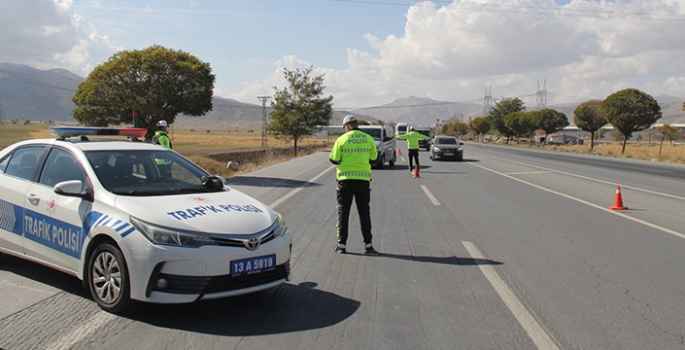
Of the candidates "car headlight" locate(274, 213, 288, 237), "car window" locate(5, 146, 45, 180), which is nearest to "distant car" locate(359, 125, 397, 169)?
"car window" locate(5, 146, 45, 180)

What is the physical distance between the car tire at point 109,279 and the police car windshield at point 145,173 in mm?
662

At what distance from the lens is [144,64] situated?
16750 mm

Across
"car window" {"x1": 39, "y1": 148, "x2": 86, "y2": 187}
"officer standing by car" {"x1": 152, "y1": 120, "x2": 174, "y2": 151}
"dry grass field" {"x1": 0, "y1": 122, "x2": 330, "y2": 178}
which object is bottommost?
"dry grass field" {"x1": 0, "y1": 122, "x2": 330, "y2": 178}

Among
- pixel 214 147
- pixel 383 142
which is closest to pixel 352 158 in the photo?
pixel 383 142

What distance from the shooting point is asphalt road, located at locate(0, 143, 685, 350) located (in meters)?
4.11

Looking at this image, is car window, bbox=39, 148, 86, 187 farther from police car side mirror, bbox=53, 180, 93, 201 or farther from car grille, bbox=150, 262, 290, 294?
car grille, bbox=150, 262, 290, 294

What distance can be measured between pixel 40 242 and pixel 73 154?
912 mm

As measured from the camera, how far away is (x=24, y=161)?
19.1 feet

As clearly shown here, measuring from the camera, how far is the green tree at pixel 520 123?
250 ft

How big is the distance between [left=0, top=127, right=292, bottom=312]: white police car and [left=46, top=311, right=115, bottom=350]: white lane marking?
89 mm

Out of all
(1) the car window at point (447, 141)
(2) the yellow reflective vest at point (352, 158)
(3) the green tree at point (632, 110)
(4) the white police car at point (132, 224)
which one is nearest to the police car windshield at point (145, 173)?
(4) the white police car at point (132, 224)

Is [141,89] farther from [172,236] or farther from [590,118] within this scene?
[590,118]

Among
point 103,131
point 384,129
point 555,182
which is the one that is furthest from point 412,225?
point 384,129

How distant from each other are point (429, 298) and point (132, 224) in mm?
2758
